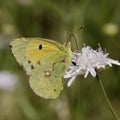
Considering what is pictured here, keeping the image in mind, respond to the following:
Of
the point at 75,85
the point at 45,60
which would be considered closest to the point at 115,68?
the point at 75,85

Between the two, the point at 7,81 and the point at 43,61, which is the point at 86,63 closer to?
the point at 43,61

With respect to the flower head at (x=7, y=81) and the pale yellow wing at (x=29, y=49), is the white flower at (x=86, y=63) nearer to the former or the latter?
the pale yellow wing at (x=29, y=49)

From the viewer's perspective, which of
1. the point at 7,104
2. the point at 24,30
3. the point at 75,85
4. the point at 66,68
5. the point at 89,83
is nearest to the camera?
the point at 66,68

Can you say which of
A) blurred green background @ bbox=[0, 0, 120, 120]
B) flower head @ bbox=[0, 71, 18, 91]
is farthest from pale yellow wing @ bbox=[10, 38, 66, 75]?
flower head @ bbox=[0, 71, 18, 91]

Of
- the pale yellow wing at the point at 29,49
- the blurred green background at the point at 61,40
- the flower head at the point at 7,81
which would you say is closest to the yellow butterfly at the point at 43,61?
the pale yellow wing at the point at 29,49

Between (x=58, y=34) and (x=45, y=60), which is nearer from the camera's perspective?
(x=45, y=60)

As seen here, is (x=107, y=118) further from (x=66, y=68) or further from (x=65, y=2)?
(x=66, y=68)

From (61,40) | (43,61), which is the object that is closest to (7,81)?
(61,40)
